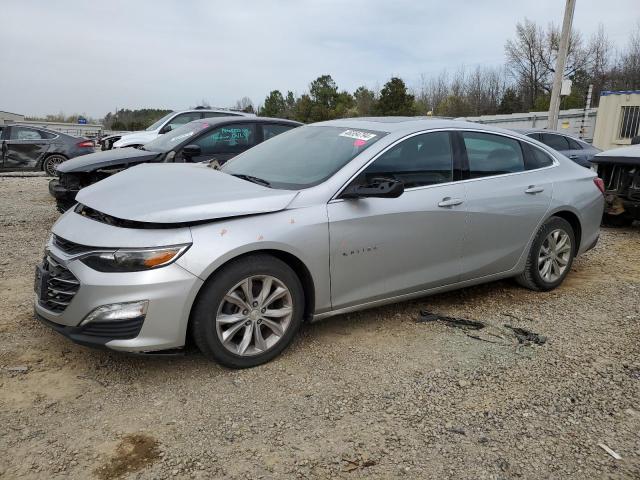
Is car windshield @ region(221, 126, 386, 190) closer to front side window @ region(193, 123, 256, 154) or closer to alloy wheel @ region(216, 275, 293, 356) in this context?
alloy wheel @ region(216, 275, 293, 356)

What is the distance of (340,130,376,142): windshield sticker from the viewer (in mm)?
4075

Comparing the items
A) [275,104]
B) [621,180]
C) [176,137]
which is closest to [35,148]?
[176,137]

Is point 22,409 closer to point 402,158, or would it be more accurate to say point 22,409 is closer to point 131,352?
point 131,352

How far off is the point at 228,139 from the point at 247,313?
16.5 feet

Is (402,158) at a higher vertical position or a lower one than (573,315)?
higher

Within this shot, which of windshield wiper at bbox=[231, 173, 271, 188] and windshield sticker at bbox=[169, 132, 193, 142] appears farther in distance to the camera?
windshield sticker at bbox=[169, 132, 193, 142]

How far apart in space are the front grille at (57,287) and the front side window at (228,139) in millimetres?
4566

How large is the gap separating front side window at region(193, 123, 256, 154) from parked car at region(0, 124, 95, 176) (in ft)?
22.3

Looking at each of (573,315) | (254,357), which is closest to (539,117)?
A: (573,315)

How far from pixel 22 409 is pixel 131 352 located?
637 mm

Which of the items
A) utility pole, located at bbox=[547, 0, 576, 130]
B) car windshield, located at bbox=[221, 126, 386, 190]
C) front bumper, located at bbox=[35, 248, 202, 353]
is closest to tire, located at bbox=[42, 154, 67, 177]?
car windshield, located at bbox=[221, 126, 386, 190]

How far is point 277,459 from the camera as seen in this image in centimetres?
260

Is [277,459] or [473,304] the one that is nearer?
[277,459]

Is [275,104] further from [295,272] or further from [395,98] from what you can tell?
[295,272]
